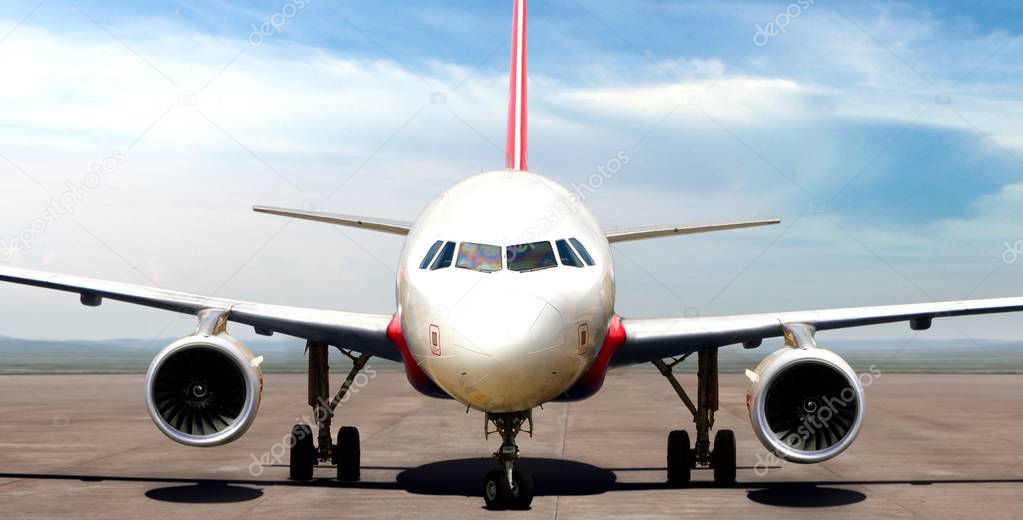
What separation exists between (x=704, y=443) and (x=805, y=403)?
2.94m

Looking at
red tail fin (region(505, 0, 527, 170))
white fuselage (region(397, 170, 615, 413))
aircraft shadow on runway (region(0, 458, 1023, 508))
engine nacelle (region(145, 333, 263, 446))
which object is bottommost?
aircraft shadow on runway (region(0, 458, 1023, 508))

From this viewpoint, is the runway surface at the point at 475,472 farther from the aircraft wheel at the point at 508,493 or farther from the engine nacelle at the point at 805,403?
the engine nacelle at the point at 805,403

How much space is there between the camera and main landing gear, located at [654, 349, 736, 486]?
15.6 metres

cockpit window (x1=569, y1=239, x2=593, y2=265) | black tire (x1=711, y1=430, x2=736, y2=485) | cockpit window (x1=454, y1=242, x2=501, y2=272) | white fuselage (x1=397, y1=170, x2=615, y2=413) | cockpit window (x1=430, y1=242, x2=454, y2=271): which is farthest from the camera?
black tire (x1=711, y1=430, x2=736, y2=485)

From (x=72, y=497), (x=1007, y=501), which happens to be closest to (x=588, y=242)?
(x=1007, y=501)

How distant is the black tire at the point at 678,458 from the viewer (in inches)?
618

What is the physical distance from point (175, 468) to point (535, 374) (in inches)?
341

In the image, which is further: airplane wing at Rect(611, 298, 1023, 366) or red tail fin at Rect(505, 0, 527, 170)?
red tail fin at Rect(505, 0, 527, 170)

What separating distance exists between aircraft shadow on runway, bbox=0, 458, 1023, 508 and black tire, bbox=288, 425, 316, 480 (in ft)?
0.58

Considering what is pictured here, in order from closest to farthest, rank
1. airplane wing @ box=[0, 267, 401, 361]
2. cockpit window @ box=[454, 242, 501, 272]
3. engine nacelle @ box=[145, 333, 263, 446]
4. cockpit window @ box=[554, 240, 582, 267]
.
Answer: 1. cockpit window @ box=[454, 242, 501, 272]
2. cockpit window @ box=[554, 240, 582, 267]
3. engine nacelle @ box=[145, 333, 263, 446]
4. airplane wing @ box=[0, 267, 401, 361]

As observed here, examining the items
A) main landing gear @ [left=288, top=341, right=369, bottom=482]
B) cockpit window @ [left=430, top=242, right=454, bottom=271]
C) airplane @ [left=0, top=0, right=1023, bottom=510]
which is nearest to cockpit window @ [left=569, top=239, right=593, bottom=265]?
airplane @ [left=0, top=0, right=1023, bottom=510]

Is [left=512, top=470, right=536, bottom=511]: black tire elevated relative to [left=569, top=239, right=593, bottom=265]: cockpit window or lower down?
lower down

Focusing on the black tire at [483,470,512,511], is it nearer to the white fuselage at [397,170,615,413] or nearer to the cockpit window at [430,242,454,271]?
the white fuselage at [397,170,615,413]

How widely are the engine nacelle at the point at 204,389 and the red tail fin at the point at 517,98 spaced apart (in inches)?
220
